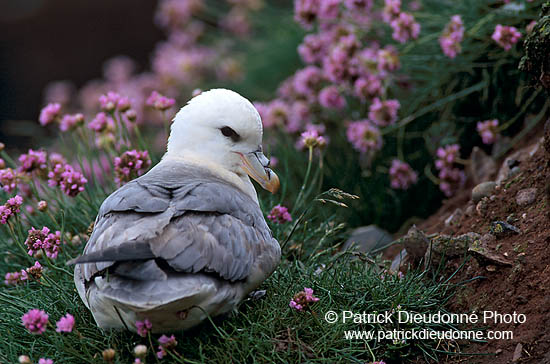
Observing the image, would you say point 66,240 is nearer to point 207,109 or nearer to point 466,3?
point 207,109

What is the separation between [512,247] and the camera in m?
2.61

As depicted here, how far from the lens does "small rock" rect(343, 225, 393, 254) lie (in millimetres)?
3215

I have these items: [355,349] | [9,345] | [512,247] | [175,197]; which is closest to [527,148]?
[512,247]

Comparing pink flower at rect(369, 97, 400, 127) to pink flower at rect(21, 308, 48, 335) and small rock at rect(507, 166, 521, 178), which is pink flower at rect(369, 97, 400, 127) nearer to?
small rock at rect(507, 166, 521, 178)

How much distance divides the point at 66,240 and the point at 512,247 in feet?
6.38

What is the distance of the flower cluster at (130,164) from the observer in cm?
306

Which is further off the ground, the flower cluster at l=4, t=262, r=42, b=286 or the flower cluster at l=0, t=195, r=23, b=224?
the flower cluster at l=0, t=195, r=23, b=224

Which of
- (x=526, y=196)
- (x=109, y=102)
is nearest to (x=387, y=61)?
(x=526, y=196)

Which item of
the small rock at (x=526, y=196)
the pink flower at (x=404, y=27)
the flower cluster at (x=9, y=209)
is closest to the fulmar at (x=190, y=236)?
the flower cluster at (x=9, y=209)

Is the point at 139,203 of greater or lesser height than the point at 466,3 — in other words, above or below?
below

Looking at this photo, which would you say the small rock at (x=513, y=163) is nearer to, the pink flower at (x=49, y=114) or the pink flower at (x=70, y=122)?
the pink flower at (x=70, y=122)

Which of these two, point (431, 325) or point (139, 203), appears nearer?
point (139, 203)

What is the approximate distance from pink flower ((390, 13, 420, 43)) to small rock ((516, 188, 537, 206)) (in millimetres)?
1198

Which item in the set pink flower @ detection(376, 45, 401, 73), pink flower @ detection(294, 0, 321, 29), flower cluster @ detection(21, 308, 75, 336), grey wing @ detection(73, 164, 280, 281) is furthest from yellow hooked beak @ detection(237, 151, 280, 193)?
pink flower @ detection(294, 0, 321, 29)
